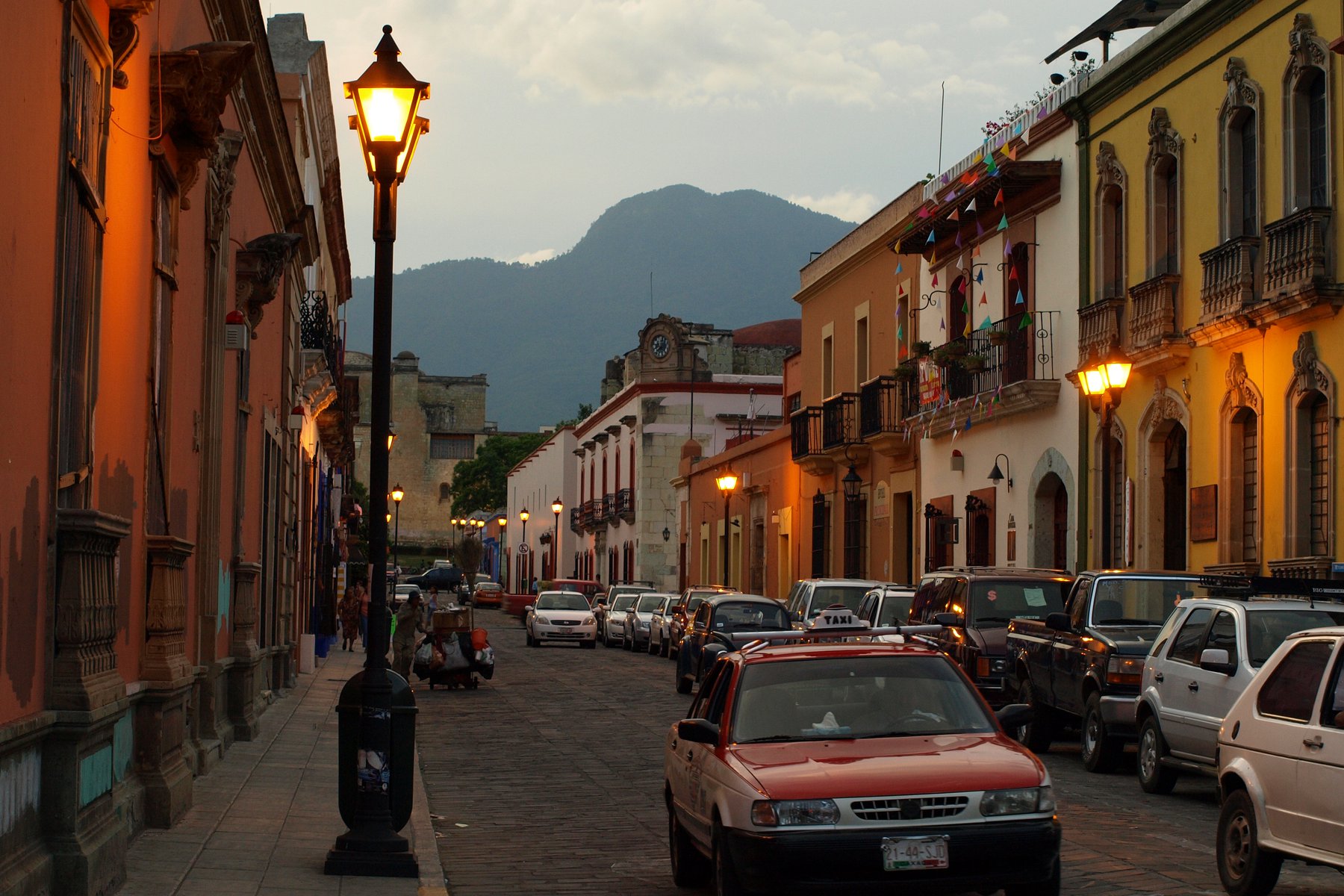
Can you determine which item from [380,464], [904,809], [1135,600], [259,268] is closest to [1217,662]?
[1135,600]

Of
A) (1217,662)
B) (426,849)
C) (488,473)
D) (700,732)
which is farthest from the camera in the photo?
(488,473)

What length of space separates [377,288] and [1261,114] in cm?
1524

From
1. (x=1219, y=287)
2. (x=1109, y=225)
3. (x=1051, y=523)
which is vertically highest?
(x=1109, y=225)

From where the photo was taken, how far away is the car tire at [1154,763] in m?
15.0

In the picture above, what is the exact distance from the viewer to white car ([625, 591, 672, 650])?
43.6 m

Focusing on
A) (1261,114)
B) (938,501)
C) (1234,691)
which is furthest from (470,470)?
(1234,691)

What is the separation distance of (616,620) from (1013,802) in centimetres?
3826

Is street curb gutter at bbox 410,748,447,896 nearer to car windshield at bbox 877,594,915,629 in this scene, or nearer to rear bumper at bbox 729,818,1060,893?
rear bumper at bbox 729,818,1060,893

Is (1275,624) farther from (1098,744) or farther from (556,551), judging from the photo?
(556,551)

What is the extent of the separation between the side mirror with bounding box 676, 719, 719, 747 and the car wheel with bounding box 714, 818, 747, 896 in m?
0.59

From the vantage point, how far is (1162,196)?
26.1 m

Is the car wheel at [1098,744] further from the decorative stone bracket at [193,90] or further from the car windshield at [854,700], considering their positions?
the decorative stone bracket at [193,90]

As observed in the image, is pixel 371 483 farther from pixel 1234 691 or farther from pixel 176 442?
pixel 1234 691

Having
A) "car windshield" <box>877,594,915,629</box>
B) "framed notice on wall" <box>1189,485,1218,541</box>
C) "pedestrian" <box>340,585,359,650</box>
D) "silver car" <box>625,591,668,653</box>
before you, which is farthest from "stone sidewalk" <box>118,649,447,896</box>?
"silver car" <box>625,591,668,653</box>
